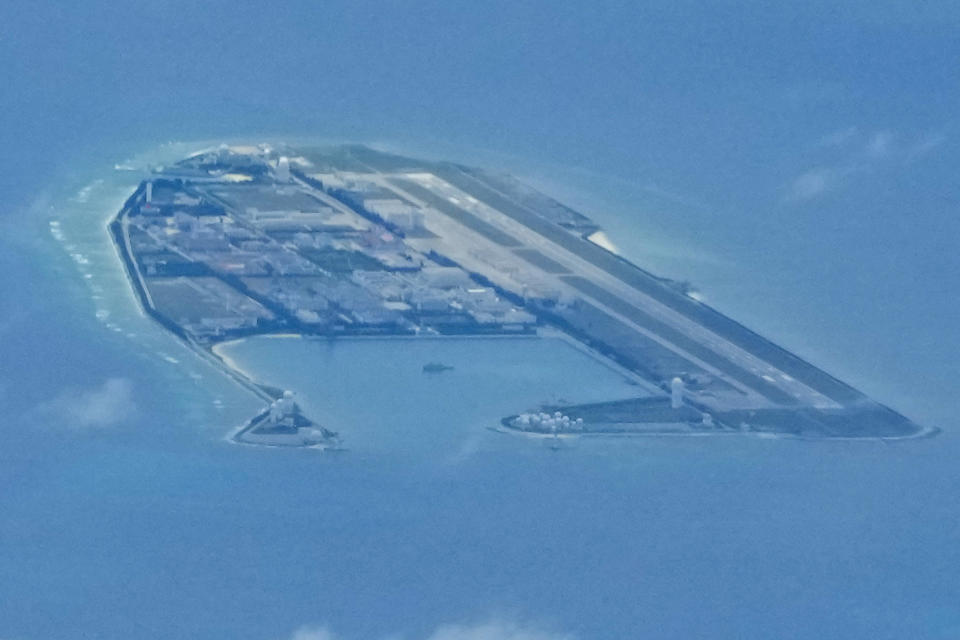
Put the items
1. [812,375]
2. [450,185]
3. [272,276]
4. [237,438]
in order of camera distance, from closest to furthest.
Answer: [237,438], [812,375], [272,276], [450,185]

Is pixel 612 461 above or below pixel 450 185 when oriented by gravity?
below

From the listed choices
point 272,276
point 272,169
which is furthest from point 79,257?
point 272,169

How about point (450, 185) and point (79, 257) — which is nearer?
point (79, 257)

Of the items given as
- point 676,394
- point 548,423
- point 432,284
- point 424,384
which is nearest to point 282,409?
point 424,384

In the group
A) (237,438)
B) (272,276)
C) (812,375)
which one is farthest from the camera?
(272,276)

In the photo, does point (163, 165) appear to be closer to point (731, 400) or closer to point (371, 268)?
point (371, 268)

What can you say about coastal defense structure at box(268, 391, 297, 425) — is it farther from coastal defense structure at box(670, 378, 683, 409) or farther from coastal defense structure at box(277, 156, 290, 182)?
coastal defense structure at box(277, 156, 290, 182)

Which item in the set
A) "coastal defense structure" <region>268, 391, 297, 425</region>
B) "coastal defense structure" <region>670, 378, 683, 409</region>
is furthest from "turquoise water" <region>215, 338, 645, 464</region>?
"coastal defense structure" <region>670, 378, 683, 409</region>

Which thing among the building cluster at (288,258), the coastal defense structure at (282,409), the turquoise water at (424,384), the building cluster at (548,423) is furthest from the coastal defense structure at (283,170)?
the building cluster at (548,423)
